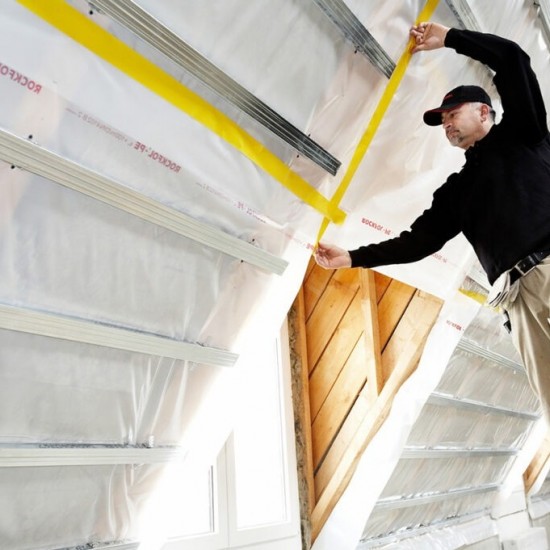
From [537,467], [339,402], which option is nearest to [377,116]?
[339,402]

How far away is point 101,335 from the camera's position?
1538 mm

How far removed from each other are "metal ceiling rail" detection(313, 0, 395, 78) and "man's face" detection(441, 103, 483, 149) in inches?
9.6

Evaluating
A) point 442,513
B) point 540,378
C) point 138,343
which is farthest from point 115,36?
point 442,513

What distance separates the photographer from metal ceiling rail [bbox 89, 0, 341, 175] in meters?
1.24

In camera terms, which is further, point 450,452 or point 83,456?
point 450,452

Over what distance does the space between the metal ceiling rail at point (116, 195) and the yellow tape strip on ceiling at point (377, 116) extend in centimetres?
33

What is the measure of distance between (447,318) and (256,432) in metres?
1.11

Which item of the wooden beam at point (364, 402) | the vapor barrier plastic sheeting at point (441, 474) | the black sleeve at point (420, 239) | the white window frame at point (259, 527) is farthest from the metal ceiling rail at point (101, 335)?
the vapor barrier plastic sheeting at point (441, 474)

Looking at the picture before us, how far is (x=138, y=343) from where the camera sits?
1.63 meters

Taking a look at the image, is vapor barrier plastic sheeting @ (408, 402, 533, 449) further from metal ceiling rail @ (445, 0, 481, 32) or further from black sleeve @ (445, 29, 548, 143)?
metal ceiling rail @ (445, 0, 481, 32)

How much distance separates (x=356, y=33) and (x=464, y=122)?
1.59 feet

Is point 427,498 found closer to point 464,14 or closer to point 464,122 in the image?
point 464,122

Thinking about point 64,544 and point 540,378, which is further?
point 540,378

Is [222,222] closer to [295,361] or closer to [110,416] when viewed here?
[110,416]
